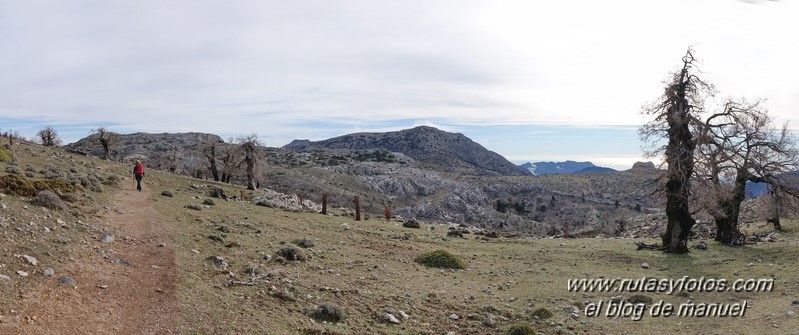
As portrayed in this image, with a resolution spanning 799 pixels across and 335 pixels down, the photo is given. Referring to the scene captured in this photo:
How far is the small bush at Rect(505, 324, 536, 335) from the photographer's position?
12219 mm

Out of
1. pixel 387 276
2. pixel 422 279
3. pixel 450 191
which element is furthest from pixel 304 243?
pixel 450 191

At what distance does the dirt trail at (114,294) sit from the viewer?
377 inches

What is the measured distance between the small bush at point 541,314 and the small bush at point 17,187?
1890 centimetres

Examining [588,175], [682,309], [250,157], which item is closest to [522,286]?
[682,309]

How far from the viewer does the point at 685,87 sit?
2409 cm

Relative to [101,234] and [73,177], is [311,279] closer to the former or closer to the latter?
[101,234]

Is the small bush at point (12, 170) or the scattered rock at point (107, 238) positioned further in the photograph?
the small bush at point (12, 170)

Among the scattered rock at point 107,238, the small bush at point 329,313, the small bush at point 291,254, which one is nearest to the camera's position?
the small bush at point 329,313

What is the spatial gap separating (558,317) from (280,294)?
26.4 feet

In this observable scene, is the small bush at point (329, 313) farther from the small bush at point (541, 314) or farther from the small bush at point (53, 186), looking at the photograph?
the small bush at point (53, 186)

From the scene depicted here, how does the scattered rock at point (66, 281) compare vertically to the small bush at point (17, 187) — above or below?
below

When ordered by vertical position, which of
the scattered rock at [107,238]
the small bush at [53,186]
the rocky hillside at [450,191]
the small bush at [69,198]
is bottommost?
the rocky hillside at [450,191]

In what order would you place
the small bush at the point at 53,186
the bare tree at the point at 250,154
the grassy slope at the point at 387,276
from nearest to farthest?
the grassy slope at the point at 387,276, the small bush at the point at 53,186, the bare tree at the point at 250,154

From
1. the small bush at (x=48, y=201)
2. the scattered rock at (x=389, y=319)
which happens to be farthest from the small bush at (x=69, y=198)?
the scattered rock at (x=389, y=319)
